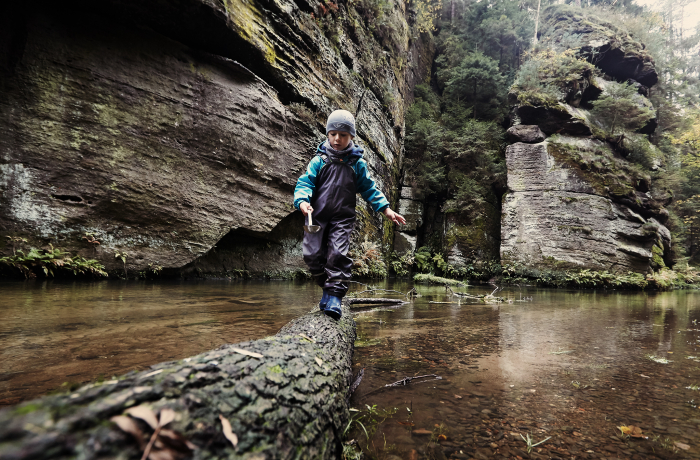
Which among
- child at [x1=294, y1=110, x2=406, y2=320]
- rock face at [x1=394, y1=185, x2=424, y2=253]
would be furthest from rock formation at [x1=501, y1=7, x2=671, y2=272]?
child at [x1=294, y1=110, x2=406, y2=320]

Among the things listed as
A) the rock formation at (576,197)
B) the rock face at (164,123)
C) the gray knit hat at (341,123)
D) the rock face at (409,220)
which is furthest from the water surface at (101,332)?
the rock formation at (576,197)

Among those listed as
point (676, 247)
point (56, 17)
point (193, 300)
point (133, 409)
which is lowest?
point (193, 300)

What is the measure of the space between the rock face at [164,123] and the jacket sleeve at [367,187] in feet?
20.4

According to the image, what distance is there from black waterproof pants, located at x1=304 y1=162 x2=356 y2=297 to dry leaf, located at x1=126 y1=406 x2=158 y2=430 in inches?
70.9

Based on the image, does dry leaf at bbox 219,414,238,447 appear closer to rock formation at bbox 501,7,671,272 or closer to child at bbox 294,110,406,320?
child at bbox 294,110,406,320

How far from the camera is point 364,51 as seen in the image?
12.0m

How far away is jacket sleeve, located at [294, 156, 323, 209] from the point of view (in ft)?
7.95

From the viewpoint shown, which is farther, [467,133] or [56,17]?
[467,133]

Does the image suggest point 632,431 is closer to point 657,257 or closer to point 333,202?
point 333,202

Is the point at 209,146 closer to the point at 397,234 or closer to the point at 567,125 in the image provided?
the point at 397,234

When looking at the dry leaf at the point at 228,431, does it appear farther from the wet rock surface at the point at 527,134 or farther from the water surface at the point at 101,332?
the wet rock surface at the point at 527,134

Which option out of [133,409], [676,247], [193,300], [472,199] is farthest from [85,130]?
[676,247]

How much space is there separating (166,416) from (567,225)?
15.6 m

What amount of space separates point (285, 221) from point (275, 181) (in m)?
1.40
